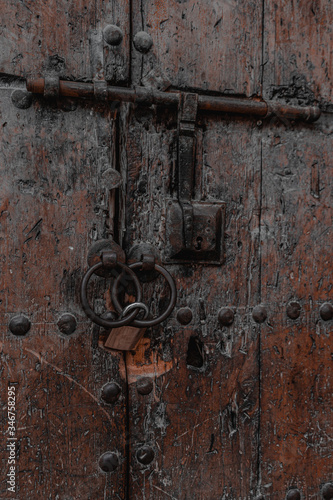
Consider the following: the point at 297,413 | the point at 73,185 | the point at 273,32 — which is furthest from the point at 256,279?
the point at 273,32

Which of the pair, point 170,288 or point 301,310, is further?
→ point 301,310

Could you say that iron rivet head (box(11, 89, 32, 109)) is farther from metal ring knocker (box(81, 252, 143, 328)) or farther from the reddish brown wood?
metal ring knocker (box(81, 252, 143, 328))

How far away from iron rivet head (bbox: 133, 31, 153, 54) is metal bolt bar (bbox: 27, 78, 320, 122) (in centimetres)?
9

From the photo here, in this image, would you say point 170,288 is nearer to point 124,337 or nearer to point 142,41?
point 124,337

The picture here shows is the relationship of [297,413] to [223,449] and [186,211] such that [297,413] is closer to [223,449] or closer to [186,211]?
[223,449]

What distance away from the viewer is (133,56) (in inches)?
30.7

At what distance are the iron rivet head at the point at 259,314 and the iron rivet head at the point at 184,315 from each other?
14 centimetres

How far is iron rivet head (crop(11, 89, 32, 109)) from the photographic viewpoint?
0.72 meters

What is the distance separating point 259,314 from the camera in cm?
83

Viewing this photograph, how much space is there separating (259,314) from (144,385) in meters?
0.27

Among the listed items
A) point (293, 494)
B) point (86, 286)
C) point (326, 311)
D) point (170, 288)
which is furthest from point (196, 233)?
point (293, 494)

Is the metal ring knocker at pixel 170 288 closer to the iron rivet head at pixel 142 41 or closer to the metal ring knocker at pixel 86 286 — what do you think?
the metal ring knocker at pixel 86 286

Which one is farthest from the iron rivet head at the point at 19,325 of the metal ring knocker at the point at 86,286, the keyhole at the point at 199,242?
the keyhole at the point at 199,242

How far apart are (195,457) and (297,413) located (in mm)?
232
